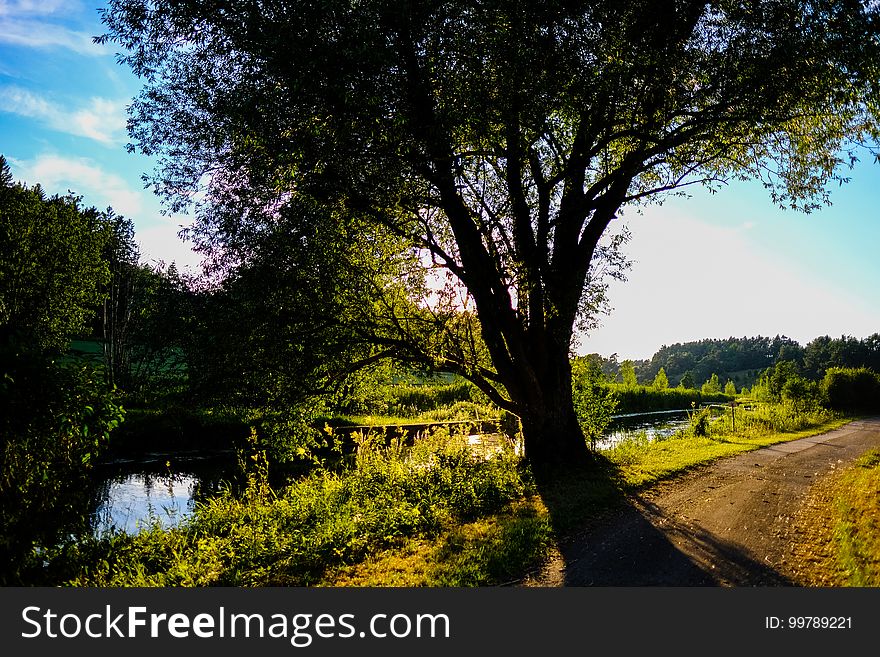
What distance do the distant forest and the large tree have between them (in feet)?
301

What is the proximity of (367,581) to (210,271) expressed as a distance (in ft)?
22.6

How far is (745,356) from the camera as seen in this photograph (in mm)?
122125

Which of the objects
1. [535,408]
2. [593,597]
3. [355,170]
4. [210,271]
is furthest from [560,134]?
[593,597]

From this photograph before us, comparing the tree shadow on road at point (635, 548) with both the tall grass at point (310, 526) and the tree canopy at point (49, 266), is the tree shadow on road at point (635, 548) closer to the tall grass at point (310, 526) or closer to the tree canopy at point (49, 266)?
the tall grass at point (310, 526)

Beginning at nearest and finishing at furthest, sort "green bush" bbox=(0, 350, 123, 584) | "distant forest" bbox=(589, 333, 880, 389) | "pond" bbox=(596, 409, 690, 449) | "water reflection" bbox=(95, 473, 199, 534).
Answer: "green bush" bbox=(0, 350, 123, 584) < "water reflection" bbox=(95, 473, 199, 534) < "pond" bbox=(596, 409, 690, 449) < "distant forest" bbox=(589, 333, 880, 389)

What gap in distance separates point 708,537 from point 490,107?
23.7 ft

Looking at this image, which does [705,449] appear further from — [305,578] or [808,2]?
[305,578]

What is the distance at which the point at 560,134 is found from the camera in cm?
1137

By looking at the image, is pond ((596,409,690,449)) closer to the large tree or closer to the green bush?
the large tree

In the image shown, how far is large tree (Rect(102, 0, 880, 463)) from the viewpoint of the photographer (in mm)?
8469

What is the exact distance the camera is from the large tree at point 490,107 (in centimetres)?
847

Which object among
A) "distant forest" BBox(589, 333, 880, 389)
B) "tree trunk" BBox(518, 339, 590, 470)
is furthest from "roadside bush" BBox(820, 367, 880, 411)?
"distant forest" BBox(589, 333, 880, 389)

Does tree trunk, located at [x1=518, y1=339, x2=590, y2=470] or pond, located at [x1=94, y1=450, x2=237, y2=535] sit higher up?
tree trunk, located at [x1=518, y1=339, x2=590, y2=470]

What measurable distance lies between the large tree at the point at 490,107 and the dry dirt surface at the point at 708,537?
11.7ft
